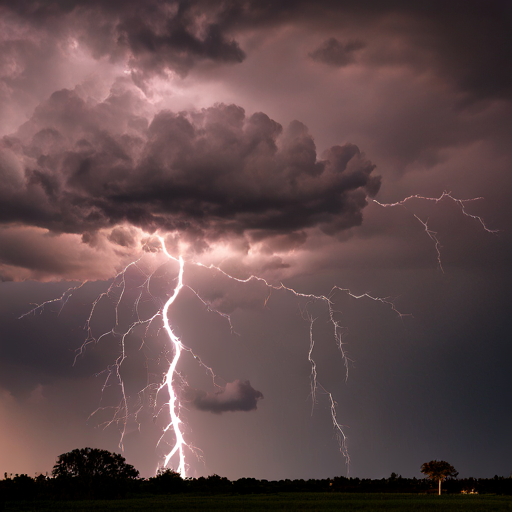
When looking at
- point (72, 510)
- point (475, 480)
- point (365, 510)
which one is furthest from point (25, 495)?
point (475, 480)

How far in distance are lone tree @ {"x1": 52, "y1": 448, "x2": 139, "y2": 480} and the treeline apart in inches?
31.6

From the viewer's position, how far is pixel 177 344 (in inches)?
1626

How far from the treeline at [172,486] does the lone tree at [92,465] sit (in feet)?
2.63

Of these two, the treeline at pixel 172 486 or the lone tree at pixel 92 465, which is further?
the lone tree at pixel 92 465

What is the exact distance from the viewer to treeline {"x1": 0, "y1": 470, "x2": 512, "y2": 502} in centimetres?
4522

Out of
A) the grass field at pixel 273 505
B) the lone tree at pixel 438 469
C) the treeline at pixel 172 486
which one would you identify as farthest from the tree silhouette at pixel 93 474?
the lone tree at pixel 438 469

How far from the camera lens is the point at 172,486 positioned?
59.1 m

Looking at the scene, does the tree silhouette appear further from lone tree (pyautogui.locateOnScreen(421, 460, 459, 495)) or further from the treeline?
lone tree (pyautogui.locateOnScreen(421, 460, 459, 495))

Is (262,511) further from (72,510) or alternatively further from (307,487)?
(307,487)

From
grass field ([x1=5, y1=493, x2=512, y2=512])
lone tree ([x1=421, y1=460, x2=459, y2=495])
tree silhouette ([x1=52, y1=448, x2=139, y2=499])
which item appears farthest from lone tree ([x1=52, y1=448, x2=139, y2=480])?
lone tree ([x1=421, y1=460, x2=459, y2=495])

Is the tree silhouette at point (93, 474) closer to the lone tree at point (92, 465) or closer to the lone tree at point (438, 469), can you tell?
the lone tree at point (92, 465)

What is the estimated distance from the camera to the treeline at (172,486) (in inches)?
1780

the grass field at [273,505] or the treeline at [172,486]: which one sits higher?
the grass field at [273,505]

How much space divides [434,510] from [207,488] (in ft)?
126
